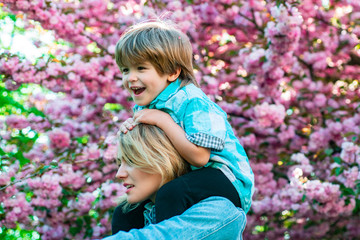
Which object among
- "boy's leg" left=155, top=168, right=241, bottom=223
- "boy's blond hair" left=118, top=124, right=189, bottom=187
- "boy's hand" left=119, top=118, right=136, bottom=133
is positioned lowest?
"boy's leg" left=155, top=168, right=241, bottom=223

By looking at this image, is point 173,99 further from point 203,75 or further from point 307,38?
point 307,38

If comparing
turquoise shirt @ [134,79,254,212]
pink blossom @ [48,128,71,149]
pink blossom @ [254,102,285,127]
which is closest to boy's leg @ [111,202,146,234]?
turquoise shirt @ [134,79,254,212]

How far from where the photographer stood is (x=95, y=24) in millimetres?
5363

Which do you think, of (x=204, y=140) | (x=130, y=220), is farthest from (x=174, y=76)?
(x=130, y=220)

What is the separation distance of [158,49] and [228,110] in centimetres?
227

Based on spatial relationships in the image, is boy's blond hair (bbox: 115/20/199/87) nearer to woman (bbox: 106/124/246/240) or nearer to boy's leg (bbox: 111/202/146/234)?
woman (bbox: 106/124/246/240)

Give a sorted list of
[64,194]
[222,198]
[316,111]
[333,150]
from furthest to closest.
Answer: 1. [316,111]
2. [333,150]
3. [64,194]
4. [222,198]

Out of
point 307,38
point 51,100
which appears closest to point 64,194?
point 51,100

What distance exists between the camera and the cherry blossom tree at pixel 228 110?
13.8ft

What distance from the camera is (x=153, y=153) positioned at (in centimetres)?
242

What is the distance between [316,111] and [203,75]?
1.04 metres

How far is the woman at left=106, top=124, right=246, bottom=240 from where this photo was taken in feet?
7.04

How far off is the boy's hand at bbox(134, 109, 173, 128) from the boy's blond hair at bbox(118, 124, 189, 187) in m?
0.02

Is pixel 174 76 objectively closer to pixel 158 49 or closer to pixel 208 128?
pixel 158 49
